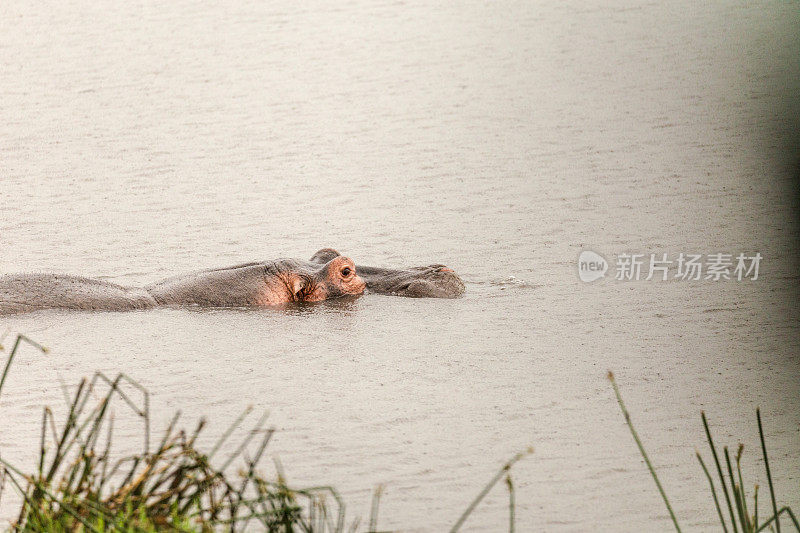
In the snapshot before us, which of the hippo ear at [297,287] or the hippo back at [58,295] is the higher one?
the hippo ear at [297,287]

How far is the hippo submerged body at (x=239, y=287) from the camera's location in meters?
5.13

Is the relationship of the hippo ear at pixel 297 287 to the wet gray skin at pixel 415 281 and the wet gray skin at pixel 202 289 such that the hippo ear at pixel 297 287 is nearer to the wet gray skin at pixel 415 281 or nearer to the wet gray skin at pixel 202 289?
the wet gray skin at pixel 202 289

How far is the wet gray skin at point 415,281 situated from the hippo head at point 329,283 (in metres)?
0.08

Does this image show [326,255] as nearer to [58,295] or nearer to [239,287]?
[239,287]

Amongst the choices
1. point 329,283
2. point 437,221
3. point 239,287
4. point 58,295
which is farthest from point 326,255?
point 58,295

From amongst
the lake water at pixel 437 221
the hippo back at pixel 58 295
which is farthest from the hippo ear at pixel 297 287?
the hippo back at pixel 58 295

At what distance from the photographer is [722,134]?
7.48 m

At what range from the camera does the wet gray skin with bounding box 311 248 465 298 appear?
5.23 meters

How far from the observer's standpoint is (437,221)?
6.27 metres

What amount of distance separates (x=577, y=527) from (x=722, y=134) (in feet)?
15.9

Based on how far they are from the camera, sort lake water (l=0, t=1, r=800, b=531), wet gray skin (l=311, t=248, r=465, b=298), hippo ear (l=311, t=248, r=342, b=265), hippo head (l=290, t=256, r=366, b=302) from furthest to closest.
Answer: hippo ear (l=311, t=248, r=342, b=265) → hippo head (l=290, t=256, r=366, b=302) → wet gray skin (l=311, t=248, r=465, b=298) → lake water (l=0, t=1, r=800, b=531)

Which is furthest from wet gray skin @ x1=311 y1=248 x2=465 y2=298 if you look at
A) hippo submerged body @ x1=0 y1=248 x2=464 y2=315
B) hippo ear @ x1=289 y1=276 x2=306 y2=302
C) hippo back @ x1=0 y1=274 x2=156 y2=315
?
hippo back @ x1=0 y1=274 x2=156 y2=315

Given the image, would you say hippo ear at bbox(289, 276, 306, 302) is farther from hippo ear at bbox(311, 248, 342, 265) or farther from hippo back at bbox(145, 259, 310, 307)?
hippo ear at bbox(311, 248, 342, 265)

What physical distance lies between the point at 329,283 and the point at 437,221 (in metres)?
1.05
